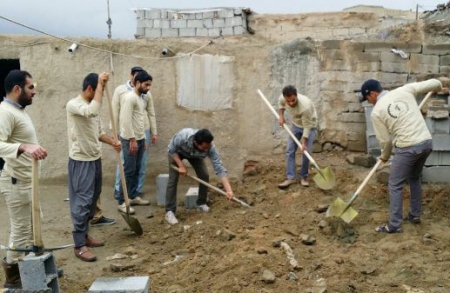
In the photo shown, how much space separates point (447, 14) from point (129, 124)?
562 cm

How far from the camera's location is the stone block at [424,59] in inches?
269

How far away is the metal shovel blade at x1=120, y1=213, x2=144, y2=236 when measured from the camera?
17.0ft

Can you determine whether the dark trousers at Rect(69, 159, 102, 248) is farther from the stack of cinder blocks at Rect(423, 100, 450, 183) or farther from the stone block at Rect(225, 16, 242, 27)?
the stone block at Rect(225, 16, 242, 27)

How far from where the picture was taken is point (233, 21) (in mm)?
9273

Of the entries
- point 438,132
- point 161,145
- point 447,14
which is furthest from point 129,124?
point 447,14

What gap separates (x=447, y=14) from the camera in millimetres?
7699

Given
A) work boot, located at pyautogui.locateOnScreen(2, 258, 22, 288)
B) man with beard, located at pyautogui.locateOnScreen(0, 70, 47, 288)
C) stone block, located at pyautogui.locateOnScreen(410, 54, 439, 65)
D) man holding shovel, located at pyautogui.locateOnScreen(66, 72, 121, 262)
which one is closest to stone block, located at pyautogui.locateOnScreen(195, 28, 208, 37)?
stone block, located at pyautogui.locateOnScreen(410, 54, 439, 65)

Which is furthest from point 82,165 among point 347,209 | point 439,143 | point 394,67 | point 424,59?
point 424,59

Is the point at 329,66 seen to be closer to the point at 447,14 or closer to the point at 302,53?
the point at 302,53

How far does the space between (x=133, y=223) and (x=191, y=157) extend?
1110mm

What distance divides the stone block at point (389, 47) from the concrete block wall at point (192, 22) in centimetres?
314

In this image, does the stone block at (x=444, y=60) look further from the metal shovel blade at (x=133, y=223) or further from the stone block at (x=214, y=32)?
the metal shovel blade at (x=133, y=223)

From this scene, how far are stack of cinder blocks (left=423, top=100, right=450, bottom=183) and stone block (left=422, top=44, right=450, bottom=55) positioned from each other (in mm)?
1512

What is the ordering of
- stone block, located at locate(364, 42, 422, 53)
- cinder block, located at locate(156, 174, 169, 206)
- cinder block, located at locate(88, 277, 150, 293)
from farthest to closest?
stone block, located at locate(364, 42, 422, 53), cinder block, located at locate(156, 174, 169, 206), cinder block, located at locate(88, 277, 150, 293)
